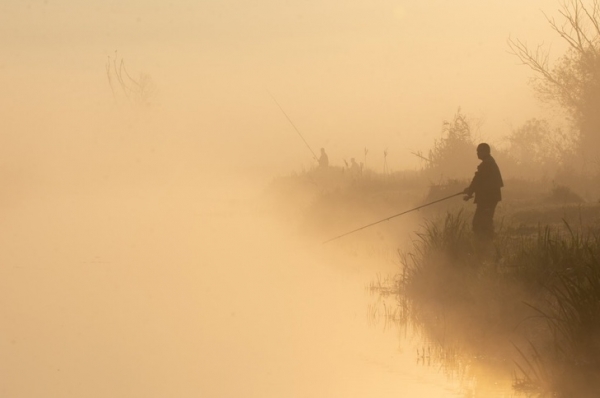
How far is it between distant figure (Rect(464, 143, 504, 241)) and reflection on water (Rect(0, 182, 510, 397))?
233cm

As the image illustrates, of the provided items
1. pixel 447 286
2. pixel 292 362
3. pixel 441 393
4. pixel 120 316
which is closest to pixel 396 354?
pixel 292 362

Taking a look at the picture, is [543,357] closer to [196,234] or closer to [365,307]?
[365,307]

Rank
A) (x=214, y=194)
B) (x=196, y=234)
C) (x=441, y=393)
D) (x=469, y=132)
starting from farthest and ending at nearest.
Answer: (x=214, y=194) < (x=469, y=132) < (x=196, y=234) < (x=441, y=393)

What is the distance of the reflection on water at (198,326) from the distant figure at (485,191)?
2.33 meters

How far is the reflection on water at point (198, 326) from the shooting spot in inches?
406

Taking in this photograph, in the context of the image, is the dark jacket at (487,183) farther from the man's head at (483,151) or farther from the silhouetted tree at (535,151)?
the silhouetted tree at (535,151)

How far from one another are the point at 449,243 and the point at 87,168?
52.8 meters

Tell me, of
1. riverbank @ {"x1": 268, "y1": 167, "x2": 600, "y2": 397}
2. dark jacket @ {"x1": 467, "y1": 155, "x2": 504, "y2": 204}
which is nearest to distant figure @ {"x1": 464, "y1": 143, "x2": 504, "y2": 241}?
dark jacket @ {"x1": 467, "y1": 155, "x2": 504, "y2": 204}

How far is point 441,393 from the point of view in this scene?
31.8 feet

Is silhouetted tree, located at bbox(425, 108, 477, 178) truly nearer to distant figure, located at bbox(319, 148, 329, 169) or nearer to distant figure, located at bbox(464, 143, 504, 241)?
distant figure, located at bbox(319, 148, 329, 169)

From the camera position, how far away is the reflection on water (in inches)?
406

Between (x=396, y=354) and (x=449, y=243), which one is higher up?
(x=449, y=243)

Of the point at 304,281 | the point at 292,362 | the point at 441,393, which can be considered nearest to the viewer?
the point at 441,393

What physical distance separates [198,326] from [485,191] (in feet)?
16.7
